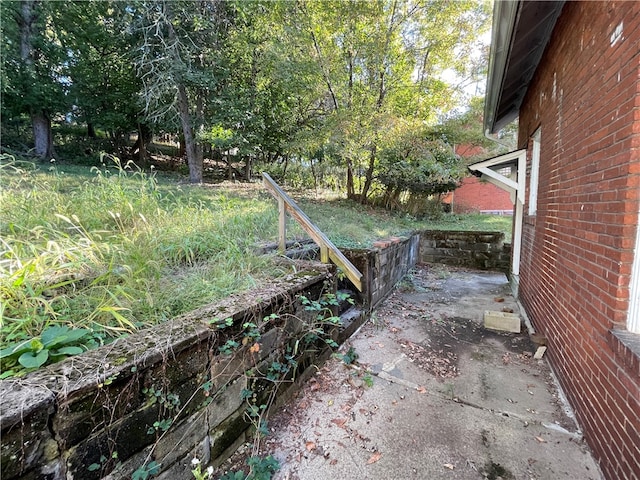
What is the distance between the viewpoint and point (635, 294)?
5.15ft

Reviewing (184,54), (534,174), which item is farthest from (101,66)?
(534,174)

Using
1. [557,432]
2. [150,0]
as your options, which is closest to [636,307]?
[557,432]

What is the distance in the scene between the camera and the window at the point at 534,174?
4.16 metres

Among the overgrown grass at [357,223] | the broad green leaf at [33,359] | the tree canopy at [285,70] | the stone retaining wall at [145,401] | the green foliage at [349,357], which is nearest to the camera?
the stone retaining wall at [145,401]

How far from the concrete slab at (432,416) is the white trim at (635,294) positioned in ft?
2.87

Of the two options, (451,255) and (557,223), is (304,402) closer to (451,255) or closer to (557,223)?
(557,223)

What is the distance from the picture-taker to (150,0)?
7.79 m

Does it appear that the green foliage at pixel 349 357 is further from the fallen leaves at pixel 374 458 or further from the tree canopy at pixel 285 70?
the tree canopy at pixel 285 70

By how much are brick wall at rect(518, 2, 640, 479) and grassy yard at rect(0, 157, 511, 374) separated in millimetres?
2216

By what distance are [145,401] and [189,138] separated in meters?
9.20

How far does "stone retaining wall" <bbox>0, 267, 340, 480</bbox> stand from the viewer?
1033 millimetres

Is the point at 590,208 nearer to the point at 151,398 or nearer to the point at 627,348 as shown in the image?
the point at 627,348

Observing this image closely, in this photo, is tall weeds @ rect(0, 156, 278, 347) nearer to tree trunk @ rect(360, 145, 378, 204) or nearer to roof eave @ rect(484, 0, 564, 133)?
roof eave @ rect(484, 0, 564, 133)

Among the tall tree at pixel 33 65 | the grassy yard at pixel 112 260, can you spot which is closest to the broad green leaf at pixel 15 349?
the grassy yard at pixel 112 260
